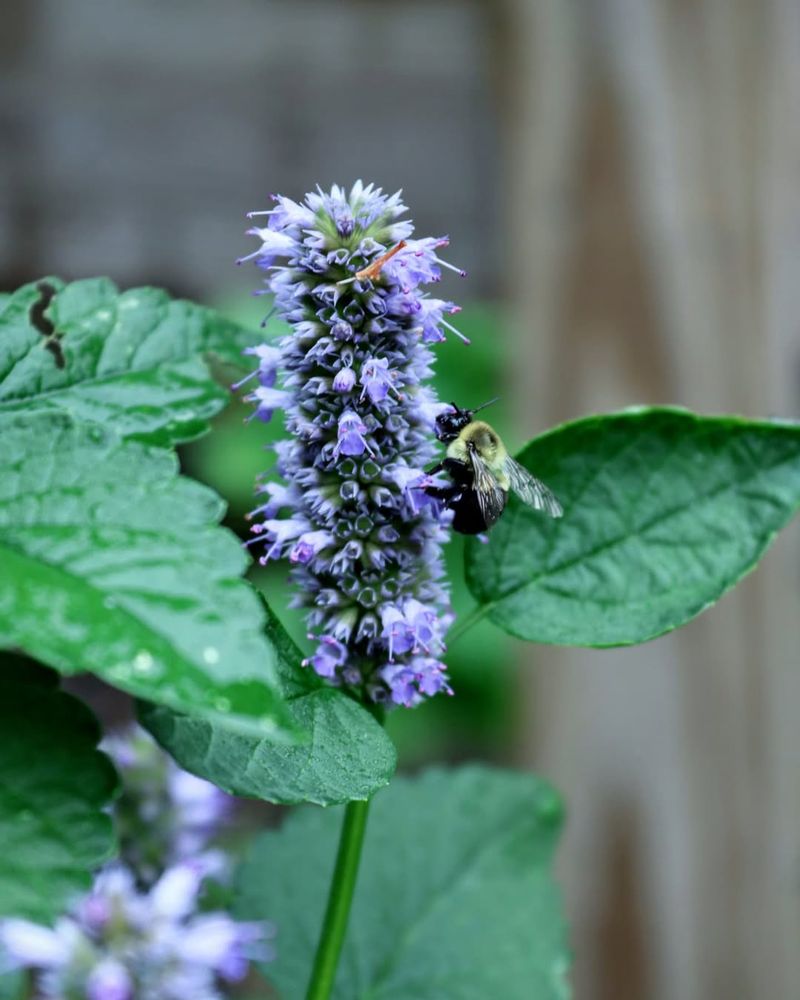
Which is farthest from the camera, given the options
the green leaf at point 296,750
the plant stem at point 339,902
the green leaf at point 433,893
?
the green leaf at point 433,893

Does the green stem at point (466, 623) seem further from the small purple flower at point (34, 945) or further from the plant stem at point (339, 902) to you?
the small purple flower at point (34, 945)

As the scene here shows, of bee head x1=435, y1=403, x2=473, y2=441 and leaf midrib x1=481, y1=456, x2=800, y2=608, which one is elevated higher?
bee head x1=435, y1=403, x2=473, y2=441

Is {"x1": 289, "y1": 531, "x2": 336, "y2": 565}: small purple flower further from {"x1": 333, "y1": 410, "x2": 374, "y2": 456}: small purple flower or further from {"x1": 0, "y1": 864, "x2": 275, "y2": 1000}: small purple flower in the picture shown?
{"x1": 0, "y1": 864, "x2": 275, "y2": 1000}: small purple flower

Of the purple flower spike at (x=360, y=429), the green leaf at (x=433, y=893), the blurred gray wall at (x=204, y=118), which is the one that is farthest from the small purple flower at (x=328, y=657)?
the blurred gray wall at (x=204, y=118)

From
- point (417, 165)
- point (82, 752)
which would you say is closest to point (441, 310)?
point (82, 752)

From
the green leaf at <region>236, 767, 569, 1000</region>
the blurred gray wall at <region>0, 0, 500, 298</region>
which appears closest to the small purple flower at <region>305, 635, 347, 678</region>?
the green leaf at <region>236, 767, 569, 1000</region>

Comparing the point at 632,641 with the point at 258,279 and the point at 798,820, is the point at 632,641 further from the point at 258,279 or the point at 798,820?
the point at 258,279
